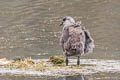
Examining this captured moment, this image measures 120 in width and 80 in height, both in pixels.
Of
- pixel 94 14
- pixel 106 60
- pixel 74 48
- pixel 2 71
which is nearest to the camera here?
pixel 2 71

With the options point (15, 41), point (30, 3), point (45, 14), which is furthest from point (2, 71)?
point (30, 3)

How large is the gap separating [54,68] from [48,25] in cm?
952

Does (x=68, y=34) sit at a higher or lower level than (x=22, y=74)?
higher

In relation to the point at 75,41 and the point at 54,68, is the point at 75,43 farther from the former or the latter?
the point at 54,68

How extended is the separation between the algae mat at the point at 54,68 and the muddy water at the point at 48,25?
168 centimetres

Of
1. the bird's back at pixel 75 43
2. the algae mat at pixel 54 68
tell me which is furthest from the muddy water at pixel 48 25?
the bird's back at pixel 75 43

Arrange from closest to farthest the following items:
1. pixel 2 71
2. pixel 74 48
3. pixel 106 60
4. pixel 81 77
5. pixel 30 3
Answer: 1. pixel 81 77
2. pixel 2 71
3. pixel 74 48
4. pixel 106 60
5. pixel 30 3

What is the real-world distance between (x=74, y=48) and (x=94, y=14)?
11216mm

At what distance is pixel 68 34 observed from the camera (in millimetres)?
12148

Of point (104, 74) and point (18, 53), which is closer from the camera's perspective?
point (104, 74)

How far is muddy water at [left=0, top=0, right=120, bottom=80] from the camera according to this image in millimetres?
15466

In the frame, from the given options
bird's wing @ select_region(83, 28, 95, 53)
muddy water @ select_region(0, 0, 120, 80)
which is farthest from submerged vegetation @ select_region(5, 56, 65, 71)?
muddy water @ select_region(0, 0, 120, 80)

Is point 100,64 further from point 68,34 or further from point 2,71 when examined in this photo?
point 2,71

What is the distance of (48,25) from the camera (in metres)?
20.8
